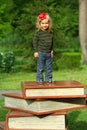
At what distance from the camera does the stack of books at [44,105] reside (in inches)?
249

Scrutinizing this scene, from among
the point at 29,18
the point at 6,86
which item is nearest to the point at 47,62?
the point at 6,86

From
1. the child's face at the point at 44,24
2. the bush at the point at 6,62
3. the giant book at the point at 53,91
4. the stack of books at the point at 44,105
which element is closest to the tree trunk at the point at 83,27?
the bush at the point at 6,62

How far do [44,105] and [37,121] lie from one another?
307 millimetres

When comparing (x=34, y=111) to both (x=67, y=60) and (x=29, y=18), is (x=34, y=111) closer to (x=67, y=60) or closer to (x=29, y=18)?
(x=29, y=18)

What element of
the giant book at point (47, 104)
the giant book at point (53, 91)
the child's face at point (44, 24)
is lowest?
the giant book at point (47, 104)

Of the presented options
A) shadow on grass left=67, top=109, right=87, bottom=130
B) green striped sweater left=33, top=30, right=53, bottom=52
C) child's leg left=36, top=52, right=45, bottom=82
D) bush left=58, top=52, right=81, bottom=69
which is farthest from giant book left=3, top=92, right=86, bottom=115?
bush left=58, top=52, right=81, bottom=69

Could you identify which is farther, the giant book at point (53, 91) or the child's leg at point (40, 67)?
the child's leg at point (40, 67)

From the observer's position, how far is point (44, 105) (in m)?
6.36

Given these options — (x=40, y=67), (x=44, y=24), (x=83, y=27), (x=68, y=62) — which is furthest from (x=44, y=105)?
(x=83, y=27)

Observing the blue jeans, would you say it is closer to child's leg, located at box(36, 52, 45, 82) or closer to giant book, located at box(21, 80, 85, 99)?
child's leg, located at box(36, 52, 45, 82)

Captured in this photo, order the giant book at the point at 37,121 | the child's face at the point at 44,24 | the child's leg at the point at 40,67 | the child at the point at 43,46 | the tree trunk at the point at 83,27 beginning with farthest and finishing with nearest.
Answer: the tree trunk at the point at 83,27 < the child's leg at the point at 40,67 < the child at the point at 43,46 < the child's face at the point at 44,24 < the giant book at the point at 37,121

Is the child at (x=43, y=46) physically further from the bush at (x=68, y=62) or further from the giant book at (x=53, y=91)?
the bush at (x=68, y=62)

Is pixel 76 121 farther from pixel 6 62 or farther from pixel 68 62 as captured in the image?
pixel 68 62

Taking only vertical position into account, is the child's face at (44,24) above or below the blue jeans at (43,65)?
above
